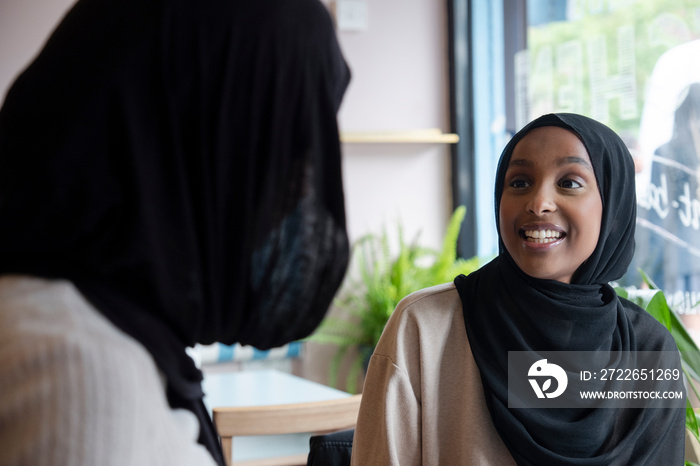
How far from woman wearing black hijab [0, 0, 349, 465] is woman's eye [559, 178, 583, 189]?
2.97ft

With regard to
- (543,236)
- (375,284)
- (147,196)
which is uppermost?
(147,196)

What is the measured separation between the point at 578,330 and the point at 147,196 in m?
1.15

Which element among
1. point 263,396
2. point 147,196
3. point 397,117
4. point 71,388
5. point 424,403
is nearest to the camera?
point 71,388

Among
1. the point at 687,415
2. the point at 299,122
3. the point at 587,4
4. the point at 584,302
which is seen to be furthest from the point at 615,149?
the point at 587,4

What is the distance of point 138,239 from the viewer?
26.3 inches

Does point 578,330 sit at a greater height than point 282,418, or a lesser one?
greater

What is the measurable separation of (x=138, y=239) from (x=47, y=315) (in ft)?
0.36

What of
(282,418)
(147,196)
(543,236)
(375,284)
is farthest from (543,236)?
(375,284)

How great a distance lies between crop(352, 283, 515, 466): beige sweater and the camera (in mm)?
1435

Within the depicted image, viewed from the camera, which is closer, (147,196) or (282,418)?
(147,196)

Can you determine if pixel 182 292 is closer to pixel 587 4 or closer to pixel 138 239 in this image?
pixel 138 239

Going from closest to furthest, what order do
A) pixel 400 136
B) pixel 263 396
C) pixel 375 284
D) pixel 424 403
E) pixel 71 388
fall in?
pixel 71 388
pixel 424 403
pixel 263 396
pixel 375 284
pixel 400 136

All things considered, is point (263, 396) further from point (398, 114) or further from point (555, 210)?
point (398, 114)

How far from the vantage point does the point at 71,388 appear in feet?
1.85
